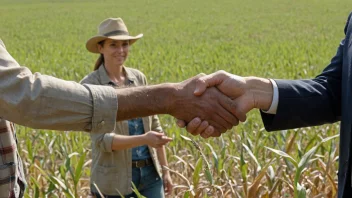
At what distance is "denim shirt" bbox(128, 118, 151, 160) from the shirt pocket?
0.56 ft

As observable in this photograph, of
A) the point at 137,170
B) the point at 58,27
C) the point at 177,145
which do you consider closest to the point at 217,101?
the point at 137,170

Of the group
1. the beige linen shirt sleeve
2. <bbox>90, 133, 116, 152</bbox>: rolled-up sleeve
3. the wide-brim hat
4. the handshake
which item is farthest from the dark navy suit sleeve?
the wide-brim hat

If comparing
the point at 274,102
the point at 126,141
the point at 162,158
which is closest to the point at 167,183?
the point at 162,158

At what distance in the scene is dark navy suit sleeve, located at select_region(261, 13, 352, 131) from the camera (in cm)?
345

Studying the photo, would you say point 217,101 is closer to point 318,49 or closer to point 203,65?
point 203,65

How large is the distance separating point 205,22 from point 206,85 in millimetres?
29702

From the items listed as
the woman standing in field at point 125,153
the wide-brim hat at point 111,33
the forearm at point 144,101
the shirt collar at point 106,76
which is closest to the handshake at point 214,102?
the forearm at point 144,101

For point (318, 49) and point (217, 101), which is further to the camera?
point (318, 49)

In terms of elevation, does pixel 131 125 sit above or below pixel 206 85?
below

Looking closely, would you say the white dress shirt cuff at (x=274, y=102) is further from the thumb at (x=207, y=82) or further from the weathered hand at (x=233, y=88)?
the thumb at (x=207, y=82)

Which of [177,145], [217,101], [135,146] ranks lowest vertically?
[177,145]

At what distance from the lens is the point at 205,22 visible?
110 ft

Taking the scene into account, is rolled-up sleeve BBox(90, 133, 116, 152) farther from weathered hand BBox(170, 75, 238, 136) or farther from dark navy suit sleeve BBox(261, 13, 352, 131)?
dark navy suit sleeve BBox(261, 13, 352, 131)

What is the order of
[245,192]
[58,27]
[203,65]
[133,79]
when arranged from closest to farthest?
1. [245,192]
2. [133,79]
3. [203,65]
4. [58,27]
